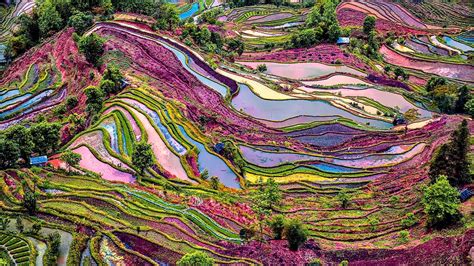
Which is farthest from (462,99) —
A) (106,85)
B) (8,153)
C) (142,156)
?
(8,153)

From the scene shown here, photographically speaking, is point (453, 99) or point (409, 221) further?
point (453, 99)

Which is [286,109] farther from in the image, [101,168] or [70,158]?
[70,158]

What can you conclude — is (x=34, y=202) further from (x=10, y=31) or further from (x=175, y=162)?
(x=10, y=31)

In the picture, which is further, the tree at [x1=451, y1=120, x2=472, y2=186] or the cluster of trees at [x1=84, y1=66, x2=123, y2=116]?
the cluster of trees at [x1=84, y1=66, x2=123, y2=116]

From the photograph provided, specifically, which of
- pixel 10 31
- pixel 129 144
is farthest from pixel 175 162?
pixel 10 31

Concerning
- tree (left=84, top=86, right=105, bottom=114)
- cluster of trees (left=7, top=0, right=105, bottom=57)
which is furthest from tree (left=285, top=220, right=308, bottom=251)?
cluster of trees (left=7, top=0, right=105, bottom=57)

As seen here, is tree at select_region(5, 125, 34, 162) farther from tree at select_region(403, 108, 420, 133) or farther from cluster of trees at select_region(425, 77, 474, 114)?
cluster of trees at select_region(425, 77, 474, 114)

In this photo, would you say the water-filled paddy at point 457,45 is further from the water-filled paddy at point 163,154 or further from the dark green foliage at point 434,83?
the water-filled paddy at point 163,154
